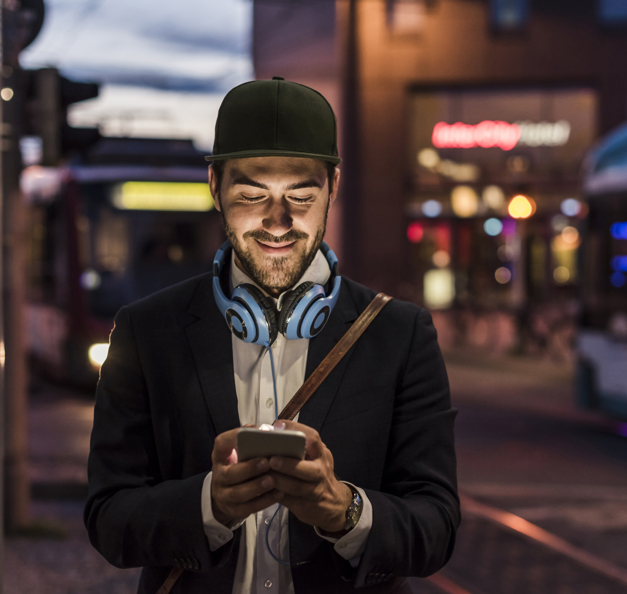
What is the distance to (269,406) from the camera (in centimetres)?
195

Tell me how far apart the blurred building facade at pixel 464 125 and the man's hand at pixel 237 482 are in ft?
72.8

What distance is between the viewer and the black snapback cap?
1877 millimetres

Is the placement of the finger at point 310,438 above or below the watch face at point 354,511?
above

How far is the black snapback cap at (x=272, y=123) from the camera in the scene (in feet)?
6.16

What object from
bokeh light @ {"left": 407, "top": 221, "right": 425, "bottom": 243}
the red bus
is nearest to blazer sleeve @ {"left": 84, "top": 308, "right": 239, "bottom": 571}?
the red bus

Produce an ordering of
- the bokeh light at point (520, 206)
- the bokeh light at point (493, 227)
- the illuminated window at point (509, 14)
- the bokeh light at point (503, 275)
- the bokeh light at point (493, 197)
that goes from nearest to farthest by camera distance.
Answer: the bokeh light at point (520, 206) → the illuminated window at point (509, 14) → the bokeh light at point (493, 197) → the bokeh light at point (493, 227) → the bokeh light at point (503, 275)

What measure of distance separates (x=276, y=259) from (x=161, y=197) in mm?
9970

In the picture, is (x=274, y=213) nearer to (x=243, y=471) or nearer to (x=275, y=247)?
(x=275, y=247)

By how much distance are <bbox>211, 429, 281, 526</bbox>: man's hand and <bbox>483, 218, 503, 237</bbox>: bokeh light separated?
83.9ft

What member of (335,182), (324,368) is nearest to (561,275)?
(335,182)

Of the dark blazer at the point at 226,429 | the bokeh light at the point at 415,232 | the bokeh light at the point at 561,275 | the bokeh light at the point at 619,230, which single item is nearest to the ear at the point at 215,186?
the dark blazer at the point at 226,429

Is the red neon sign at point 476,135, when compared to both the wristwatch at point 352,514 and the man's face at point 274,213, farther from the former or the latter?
the wristwatch at point 352,514

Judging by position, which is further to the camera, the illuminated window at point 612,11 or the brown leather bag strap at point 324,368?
the illuminated window at point 612,11

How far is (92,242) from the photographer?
11.6 metres
